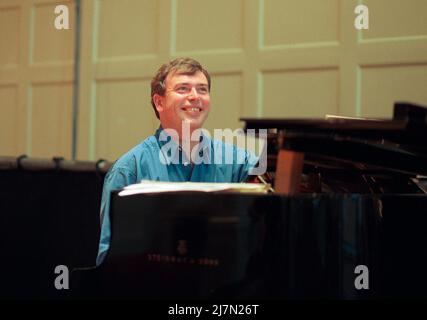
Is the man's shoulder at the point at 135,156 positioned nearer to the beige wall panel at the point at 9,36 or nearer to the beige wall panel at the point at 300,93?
the beige wall panel at the point at 300,93

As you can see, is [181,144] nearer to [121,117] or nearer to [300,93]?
[300,93]

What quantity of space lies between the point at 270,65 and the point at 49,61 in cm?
156

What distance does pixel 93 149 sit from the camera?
4102 millimetres

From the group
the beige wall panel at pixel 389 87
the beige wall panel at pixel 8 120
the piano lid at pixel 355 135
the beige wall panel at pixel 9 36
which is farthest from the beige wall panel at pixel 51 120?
the piano lid at pixel 355 135

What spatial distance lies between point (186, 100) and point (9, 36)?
264 centimetres

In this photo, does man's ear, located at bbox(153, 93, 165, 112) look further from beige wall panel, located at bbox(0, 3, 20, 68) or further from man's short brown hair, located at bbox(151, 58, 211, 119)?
beige wall panel, located at bbox(0, 3, 20, 68)

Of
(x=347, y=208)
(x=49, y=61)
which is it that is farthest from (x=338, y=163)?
(x=49, y=61)

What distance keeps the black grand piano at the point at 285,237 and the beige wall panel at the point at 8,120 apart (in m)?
2.93

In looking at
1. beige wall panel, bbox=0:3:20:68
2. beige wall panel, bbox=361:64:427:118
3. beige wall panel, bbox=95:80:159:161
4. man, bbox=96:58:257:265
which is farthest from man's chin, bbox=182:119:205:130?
beige wall panel, bbox=0:3:20:68

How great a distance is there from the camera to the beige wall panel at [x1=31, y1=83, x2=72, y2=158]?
4195 mm

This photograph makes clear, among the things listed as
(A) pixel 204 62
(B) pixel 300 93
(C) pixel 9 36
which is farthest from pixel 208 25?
(C) pixel 9 36

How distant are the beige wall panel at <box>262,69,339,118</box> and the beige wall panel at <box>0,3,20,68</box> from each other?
1.84 metres
